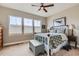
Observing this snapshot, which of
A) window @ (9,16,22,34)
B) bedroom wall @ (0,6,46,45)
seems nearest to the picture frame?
bedroom wall @ (0,6,46,45)

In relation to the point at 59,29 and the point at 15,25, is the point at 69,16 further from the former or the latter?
the point at 15,25

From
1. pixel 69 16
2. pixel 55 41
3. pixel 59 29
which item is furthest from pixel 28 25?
pixel 69 16

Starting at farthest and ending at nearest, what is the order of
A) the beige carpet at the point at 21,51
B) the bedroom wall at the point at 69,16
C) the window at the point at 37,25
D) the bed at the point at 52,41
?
the bed at the point at 52,41 < the window at the point at 37,25 < the bedroom wall at the point at 69,16 < the beige carpet at the point at 21,51

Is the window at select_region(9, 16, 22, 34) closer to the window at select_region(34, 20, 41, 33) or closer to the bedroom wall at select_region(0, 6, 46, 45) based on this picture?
the bedroom wall at select_region(0, 6, 46, 45)

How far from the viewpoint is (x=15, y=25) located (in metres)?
1.64

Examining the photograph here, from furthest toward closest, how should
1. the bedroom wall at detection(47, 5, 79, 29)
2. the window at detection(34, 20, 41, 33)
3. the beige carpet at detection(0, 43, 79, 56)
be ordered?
the window at detection(34, 20, 41, 33)
the bedroom wall at detection(47, 5, 79, 29)
the beige carpet at detection(0, 43, 79, 56)

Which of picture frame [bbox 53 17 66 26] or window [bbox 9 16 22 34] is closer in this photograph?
window [bbox 9 16 22 34]

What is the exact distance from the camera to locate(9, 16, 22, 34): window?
1604 millimetres

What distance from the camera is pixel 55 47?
1987 millimetres

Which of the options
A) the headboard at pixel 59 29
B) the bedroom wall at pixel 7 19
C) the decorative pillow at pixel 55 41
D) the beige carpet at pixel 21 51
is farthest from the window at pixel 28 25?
the decorative pillow at pixel 55 41

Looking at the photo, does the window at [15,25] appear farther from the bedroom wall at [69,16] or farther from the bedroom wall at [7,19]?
the bedroom wall at [69,16]

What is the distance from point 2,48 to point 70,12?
5.35 ft

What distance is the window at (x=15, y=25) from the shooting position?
1.60 metres

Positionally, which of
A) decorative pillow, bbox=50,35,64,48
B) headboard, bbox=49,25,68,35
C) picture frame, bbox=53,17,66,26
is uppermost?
picture frame, bbox=53,17,66,26
